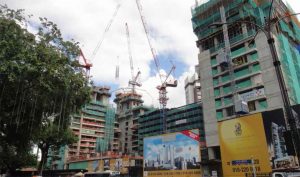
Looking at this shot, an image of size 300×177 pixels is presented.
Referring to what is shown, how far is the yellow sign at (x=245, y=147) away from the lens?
85.1 feet

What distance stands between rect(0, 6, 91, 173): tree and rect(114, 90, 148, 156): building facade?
324 ft

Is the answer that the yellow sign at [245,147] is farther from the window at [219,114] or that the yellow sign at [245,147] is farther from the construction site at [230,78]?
the window at [219,114]

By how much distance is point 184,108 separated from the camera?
328 ft

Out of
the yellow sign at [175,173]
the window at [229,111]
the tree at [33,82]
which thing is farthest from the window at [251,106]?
the tree at [33,82]

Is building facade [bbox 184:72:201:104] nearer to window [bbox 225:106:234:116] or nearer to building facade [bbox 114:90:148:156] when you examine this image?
building facade [bbox 114:90:148:156]

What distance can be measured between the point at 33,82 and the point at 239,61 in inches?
1868

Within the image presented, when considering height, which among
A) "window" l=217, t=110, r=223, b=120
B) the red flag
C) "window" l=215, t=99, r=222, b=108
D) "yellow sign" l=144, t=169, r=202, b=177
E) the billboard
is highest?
"window" l=215, t=99, r=222, b=108

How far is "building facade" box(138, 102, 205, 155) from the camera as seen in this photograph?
92912mm

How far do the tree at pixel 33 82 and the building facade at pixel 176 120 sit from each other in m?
60.9

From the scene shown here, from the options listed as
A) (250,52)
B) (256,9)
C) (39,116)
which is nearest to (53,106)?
(39,116)

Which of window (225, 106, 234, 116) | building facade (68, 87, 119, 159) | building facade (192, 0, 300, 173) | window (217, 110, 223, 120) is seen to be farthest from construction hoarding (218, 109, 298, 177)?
building facade (68, 87, 119, 159)

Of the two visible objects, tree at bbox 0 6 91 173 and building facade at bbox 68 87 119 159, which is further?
building facade at bbox 68 87 119 159

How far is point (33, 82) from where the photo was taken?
68.0 ft

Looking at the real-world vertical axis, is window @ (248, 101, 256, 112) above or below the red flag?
above
